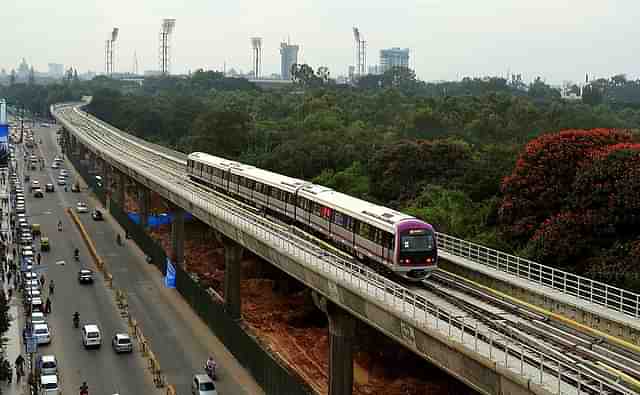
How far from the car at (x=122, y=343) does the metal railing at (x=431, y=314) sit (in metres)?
7.82

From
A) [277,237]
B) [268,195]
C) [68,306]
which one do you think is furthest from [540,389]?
[68,306]

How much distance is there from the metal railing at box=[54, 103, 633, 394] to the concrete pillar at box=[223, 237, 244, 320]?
232cm

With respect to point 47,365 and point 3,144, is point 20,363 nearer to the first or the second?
point 47,365

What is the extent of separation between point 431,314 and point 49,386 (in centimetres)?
1852

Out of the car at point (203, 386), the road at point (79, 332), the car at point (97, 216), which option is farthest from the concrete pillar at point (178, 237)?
the car at point (203, 386)

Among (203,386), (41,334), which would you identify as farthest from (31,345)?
(203,386)

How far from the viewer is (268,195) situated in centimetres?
4950

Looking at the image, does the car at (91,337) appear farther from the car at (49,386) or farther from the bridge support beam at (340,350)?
the bridge support beam at (340,350)

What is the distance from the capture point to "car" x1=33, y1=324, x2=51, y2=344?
145 ft

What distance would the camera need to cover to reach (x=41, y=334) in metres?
44.5

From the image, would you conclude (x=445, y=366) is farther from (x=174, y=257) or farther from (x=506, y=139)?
(x=506, y=139)

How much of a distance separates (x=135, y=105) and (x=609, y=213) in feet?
418

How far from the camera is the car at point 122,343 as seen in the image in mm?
43531

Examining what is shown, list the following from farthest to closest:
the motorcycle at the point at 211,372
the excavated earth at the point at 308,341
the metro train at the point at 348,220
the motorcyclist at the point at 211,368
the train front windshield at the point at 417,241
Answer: the motorcyclist at the point at 211,368, the motorcycle at the point at 211,372, the excavated earth at the point at 308,341, the metro train at the point at 348,220, the train front windshield at the point at 417,241
